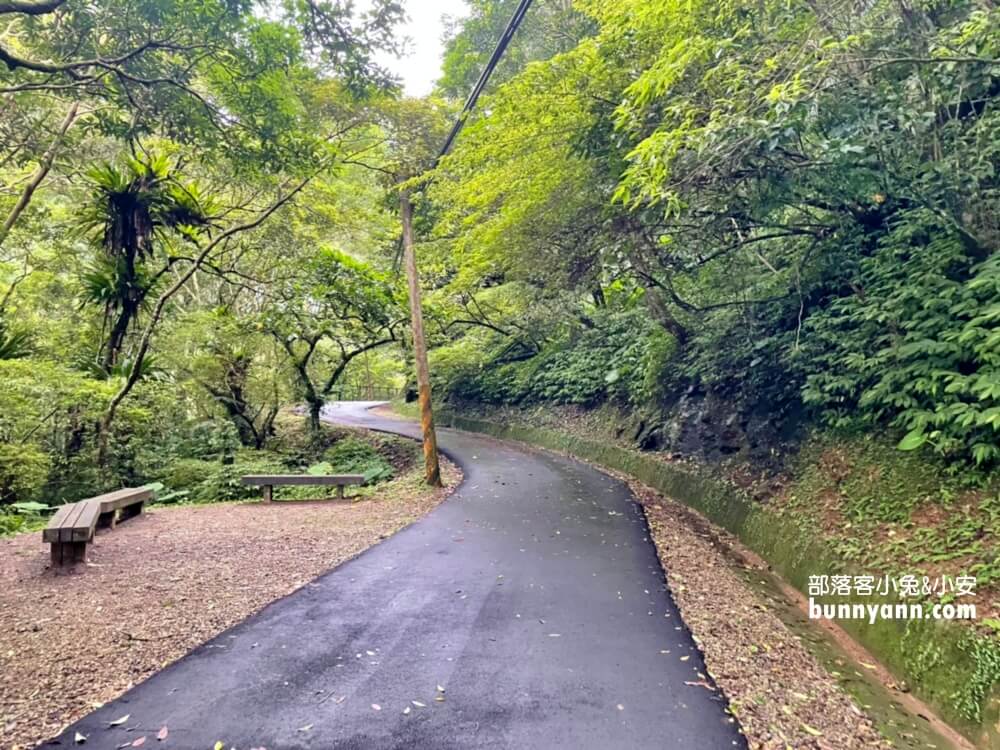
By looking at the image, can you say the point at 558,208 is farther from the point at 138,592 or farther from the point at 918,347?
the point at 138,592

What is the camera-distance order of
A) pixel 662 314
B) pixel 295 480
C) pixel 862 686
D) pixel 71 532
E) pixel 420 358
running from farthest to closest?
pixel 662 314 → pixel 420 358 → pixel 295 480 → pixel 71 532 → pixel 862 686

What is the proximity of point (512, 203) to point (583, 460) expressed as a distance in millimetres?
6552

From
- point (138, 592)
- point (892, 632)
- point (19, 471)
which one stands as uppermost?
point (19, 471)

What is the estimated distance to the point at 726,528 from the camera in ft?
23.7

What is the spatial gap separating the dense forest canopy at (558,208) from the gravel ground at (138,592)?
13.6ft

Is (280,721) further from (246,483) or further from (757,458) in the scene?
(246,483)

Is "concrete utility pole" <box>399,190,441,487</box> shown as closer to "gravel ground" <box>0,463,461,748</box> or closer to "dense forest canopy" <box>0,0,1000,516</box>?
"dense forest canopy" <box>0,0,1000,516</box>

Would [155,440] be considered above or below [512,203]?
below

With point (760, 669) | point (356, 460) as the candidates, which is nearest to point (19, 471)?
point (356, 460)

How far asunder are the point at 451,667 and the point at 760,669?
197 centimetres

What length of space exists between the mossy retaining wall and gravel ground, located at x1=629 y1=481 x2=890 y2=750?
530 mm

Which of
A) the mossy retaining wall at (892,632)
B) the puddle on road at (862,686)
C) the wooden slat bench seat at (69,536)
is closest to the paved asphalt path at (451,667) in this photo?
the puddle on road at (862,686)

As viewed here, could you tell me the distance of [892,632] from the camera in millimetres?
3887

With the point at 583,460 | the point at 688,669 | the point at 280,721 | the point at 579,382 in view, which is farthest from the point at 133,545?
the point at 579,382
